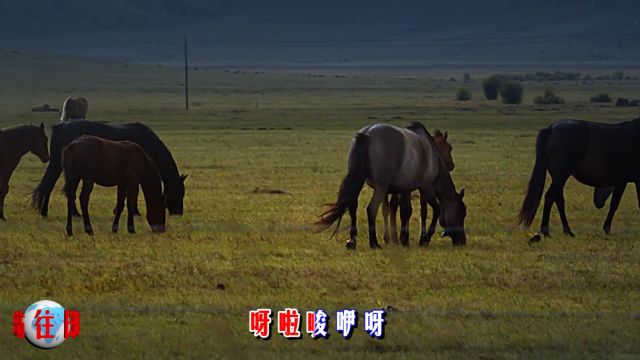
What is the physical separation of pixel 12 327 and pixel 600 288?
522cm

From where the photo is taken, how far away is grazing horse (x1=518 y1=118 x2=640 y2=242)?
15.6 m

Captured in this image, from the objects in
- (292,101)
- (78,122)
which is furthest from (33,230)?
(292,101)

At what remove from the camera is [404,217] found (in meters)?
14.7

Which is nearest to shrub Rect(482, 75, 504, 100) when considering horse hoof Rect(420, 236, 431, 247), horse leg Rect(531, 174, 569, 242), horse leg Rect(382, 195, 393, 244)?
horse leg Rect(531, 174, 569, 242)

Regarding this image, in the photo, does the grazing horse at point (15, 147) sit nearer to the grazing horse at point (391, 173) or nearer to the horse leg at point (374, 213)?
the grazing horse at point (391, 173)

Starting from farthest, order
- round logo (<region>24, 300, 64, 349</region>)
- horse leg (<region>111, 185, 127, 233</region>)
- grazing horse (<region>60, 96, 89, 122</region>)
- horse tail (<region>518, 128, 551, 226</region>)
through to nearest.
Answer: grazing horse (<region>60, 96, 89, 122</region>) < horse tail (<region>518, 128, 551, 226</region>) < horse leg (<region>111, 185, 127, 233</region>) < round logo (<region>24, 300, 64, 349</region>)

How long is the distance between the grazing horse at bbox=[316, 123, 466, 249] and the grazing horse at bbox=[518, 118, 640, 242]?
1.22 meters

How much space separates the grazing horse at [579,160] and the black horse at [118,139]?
4.57 metres

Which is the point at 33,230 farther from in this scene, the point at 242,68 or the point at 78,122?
the point at 242,68

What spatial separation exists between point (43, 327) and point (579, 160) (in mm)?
8575

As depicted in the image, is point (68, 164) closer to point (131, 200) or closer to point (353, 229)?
point (131, 200)

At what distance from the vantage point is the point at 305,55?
198625mm

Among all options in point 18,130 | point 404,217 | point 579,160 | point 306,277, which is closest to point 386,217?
point 404,217

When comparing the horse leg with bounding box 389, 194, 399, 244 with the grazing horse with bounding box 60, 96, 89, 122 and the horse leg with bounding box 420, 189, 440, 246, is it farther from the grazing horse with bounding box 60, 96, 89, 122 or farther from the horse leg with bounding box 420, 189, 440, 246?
the grazing horse with bounding box 60, 96, 89, 122
